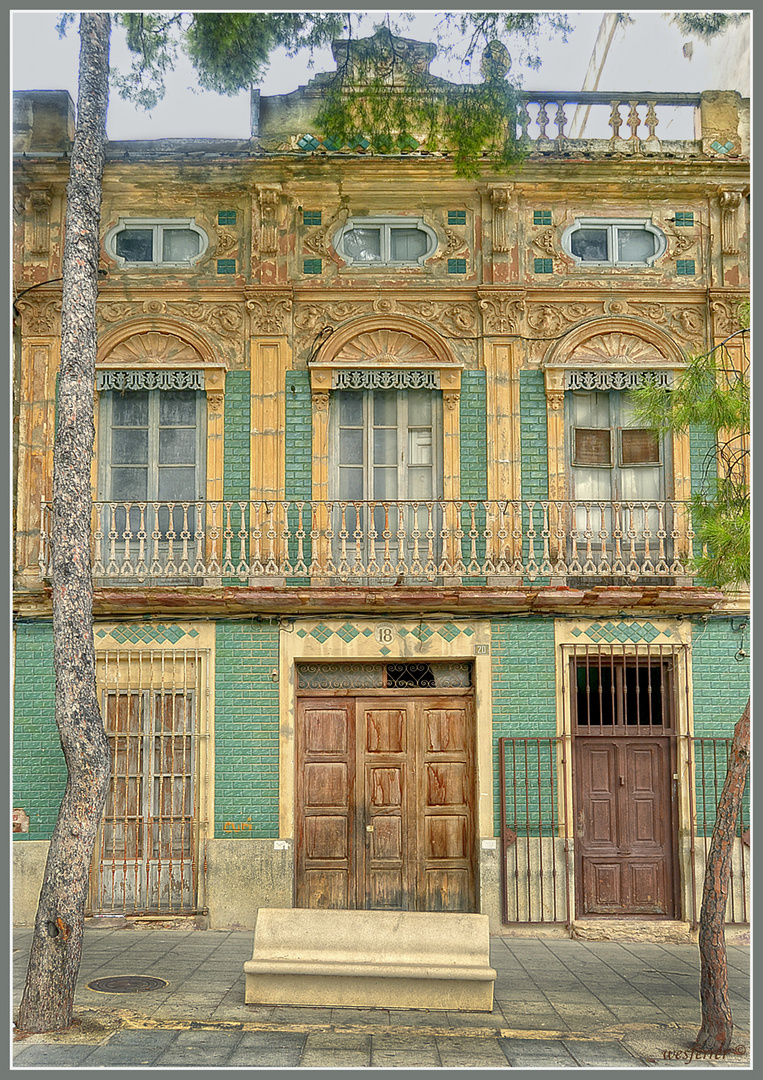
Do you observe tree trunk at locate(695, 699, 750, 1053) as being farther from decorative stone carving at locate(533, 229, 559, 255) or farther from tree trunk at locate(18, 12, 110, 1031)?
decorative stone carving at locate(533, 229, 559, 255)

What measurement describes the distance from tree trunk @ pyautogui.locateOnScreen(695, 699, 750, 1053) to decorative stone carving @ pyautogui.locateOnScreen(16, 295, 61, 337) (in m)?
8.70

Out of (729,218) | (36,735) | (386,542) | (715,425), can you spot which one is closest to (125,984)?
(36,735)

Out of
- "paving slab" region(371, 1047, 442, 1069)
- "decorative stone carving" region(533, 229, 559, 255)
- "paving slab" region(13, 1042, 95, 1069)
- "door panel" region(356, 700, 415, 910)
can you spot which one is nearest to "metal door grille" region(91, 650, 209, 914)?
"door panel" region(356, 700, 415, 910)

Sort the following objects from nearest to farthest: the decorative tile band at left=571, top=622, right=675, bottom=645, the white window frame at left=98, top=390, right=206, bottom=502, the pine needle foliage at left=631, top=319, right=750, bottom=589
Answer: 1. the pine needle foliage at left=631, top=319, right=750, bottom=589
2. the decorative tile band at left=571, top=622, right=675, bottom=645
3. the white window frame at left=98, top=390, right=206, bottom=502

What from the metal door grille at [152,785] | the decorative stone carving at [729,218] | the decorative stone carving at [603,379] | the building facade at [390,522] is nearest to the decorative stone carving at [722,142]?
the building facade at [390,522]

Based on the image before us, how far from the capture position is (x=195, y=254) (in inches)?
495

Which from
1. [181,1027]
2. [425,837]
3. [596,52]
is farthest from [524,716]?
[596,52]

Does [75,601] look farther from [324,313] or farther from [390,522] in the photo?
[324,313]

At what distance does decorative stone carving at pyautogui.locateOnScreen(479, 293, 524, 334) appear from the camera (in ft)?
40.4

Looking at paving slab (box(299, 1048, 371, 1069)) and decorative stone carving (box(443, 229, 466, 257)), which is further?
decorative stone carving (box(443, 229, 466, 257))

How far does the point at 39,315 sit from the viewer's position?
12281 millimetres

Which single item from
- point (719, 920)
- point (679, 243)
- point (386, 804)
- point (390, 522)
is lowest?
point (719, 920)

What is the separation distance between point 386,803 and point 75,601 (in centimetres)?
516

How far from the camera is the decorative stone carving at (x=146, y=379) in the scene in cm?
1227
